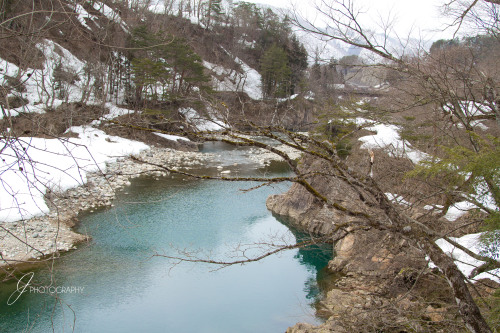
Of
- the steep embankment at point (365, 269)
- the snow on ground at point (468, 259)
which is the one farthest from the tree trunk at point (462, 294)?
the snow on ground at point (468, 259)

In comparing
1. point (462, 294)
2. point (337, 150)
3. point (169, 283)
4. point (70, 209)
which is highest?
point (337, 150)

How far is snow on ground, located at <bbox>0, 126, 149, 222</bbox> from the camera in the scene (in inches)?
133

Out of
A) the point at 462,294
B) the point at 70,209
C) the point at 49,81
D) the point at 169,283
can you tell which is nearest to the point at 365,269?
the point at 169,283

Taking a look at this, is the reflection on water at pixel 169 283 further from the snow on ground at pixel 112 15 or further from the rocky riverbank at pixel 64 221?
the snow on ground at pixel 112 15

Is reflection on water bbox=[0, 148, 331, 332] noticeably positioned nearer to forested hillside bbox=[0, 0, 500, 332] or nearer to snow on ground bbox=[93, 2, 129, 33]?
forested hillside bbox=[0, 0, 500, 332]

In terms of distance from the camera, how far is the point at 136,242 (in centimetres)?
935

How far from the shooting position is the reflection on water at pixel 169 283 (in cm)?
664

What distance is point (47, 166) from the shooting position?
30.4 feet

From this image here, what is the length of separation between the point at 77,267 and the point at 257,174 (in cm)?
883

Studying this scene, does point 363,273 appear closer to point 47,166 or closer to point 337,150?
point 337,150

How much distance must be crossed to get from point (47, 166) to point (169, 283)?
463 cm

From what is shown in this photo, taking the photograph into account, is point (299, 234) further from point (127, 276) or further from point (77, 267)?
point (77, 267)

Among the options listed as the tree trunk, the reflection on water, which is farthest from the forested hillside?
the reflection on water

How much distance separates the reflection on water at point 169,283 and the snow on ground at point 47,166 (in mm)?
1476
